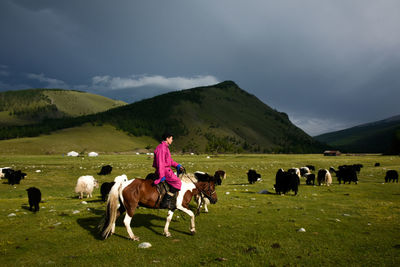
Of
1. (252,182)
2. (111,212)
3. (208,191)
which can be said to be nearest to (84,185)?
(111,212)

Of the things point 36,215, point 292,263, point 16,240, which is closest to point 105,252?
point 16,240

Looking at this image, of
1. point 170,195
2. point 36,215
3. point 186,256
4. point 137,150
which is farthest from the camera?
point 137,150

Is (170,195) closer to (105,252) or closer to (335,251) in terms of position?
(105,252)

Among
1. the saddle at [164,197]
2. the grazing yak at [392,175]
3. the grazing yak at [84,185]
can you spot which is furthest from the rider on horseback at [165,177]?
the grazing yak at [392,175]

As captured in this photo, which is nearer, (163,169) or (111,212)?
(111,212)

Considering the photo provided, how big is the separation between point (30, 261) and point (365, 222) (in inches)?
545

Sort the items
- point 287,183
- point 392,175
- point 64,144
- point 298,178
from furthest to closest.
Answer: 1. point 64,144
2. point 392,175
3. point 298,178
4. point 287,183

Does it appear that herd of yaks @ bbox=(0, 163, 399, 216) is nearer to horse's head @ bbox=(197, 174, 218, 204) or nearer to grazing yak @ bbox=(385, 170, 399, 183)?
grazing yak @ bbox=(385, 170, 399, 183)

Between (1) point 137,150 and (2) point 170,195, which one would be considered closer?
(2) point 170,195

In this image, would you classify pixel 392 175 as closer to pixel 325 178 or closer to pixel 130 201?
pixel 325 178

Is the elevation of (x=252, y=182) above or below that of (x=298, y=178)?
below

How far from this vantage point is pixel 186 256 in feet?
23.9

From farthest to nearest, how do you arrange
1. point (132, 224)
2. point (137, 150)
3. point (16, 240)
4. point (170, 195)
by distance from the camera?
point (137, 150), point (132, 224), point (170, 195), point (16, 240)

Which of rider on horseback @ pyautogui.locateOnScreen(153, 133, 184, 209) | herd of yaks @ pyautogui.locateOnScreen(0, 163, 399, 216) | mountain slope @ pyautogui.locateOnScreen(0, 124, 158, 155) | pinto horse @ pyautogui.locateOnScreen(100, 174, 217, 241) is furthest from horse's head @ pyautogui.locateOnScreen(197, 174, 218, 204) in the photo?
mountain slope @ pyautogui.locateOnScreen(0, 124, 158, 155)
